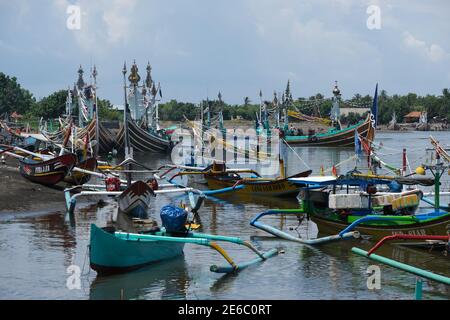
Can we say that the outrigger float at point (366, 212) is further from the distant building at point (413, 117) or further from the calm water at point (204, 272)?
the distant building at point (413, 117)

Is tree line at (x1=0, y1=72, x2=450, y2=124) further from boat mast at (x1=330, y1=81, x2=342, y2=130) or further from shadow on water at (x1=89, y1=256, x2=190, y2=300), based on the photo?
shadow on water at (x1=89, y1=256, x2=190, y2=300)

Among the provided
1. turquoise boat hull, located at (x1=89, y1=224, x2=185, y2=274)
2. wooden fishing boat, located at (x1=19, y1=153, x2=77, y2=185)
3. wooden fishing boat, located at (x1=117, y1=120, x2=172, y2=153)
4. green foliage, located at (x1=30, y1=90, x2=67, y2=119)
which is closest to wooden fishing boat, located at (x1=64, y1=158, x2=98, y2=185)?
wooden fishing boat, located at (x1=19, y1=153, x2=77, y2=185)

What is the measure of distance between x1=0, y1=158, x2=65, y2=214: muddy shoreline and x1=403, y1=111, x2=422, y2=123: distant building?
489 feet

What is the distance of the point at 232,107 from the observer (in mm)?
173625

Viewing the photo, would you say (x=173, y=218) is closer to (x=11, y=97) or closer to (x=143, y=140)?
(x=143, y=140)

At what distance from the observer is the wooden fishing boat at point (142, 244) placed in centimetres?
1734

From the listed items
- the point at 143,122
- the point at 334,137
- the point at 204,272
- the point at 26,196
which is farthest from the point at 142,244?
the point at 334,137

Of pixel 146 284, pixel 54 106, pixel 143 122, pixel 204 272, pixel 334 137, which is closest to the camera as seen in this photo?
pixel 146 284

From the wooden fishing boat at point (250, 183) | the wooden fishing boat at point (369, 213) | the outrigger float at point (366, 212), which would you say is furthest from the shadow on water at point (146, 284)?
the wooden fishing boat at point (250, 183)

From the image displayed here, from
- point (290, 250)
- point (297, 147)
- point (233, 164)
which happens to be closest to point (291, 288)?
point (290, 250)

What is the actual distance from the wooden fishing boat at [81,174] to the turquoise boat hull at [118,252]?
58.8 ft

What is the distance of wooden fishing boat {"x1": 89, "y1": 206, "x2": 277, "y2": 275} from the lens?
17344 millimetres

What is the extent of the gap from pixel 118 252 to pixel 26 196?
14152 mm
